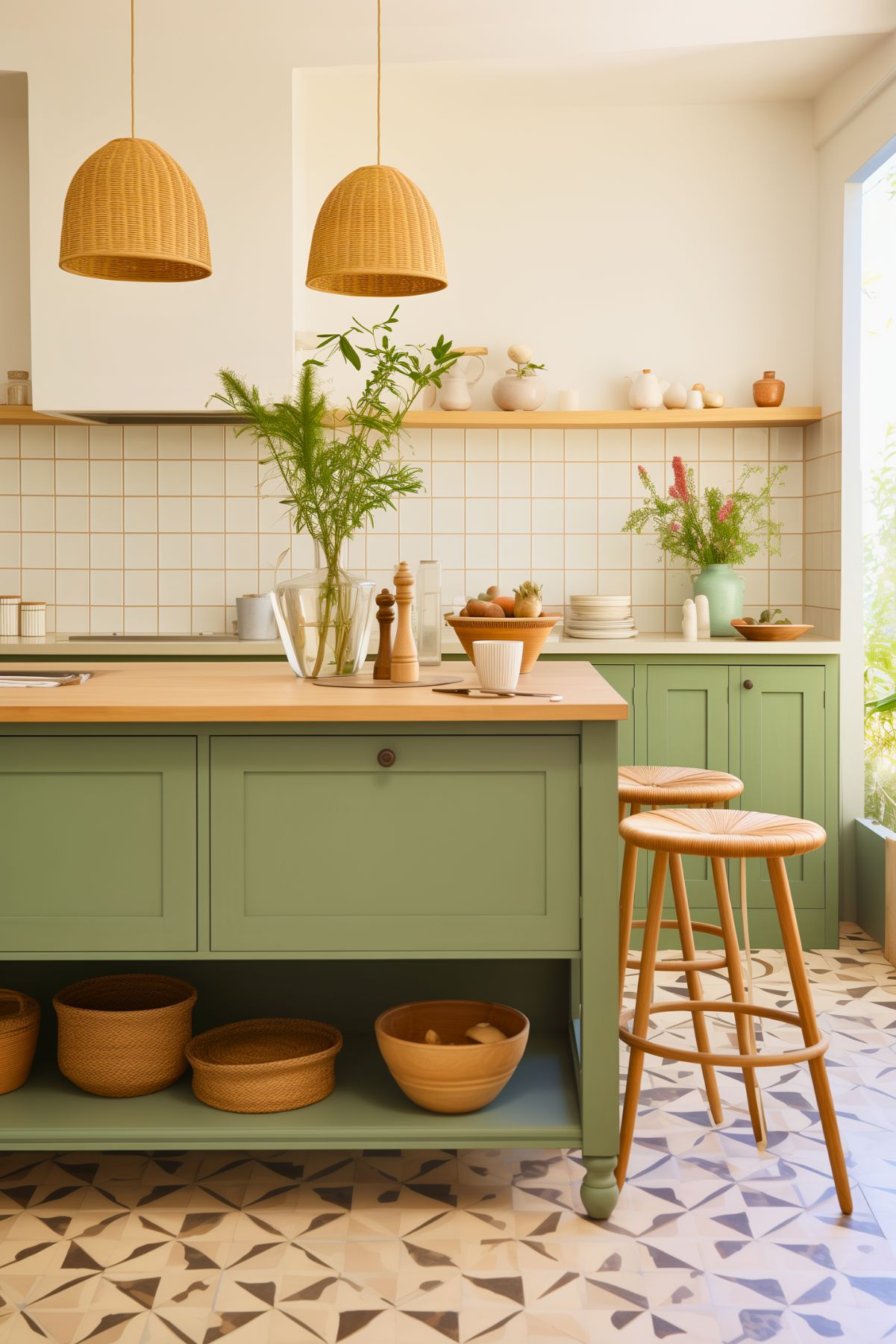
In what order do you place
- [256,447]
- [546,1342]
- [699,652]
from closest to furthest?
[546,1342] → [699,652] → [256,447]

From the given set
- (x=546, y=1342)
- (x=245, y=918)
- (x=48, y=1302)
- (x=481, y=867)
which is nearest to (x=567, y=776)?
(x=481, y=867)

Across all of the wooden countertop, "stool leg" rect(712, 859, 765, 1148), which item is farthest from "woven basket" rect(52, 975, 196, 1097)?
"stool leg" rect(712, 859, 765, 1148)

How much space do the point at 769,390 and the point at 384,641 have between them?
2.43m

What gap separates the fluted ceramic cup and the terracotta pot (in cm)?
250

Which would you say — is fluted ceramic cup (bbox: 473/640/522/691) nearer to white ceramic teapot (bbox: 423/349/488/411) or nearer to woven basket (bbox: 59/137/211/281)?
woven basket (bbox: 59/137/211/281)

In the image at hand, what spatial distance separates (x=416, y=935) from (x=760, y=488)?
2.95 metres

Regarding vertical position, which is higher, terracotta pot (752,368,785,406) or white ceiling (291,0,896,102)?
white ceiling (291,0,896,102)

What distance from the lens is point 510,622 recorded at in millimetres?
2553

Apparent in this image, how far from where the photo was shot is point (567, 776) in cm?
222

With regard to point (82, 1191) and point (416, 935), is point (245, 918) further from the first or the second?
point (82, 1191)

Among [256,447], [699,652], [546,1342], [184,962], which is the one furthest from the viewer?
[256,447]

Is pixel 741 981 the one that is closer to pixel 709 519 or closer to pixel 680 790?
pixel 680 790

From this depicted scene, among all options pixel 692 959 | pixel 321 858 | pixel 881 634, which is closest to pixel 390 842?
pixel 321 858

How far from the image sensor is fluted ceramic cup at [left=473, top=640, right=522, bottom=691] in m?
2.34
